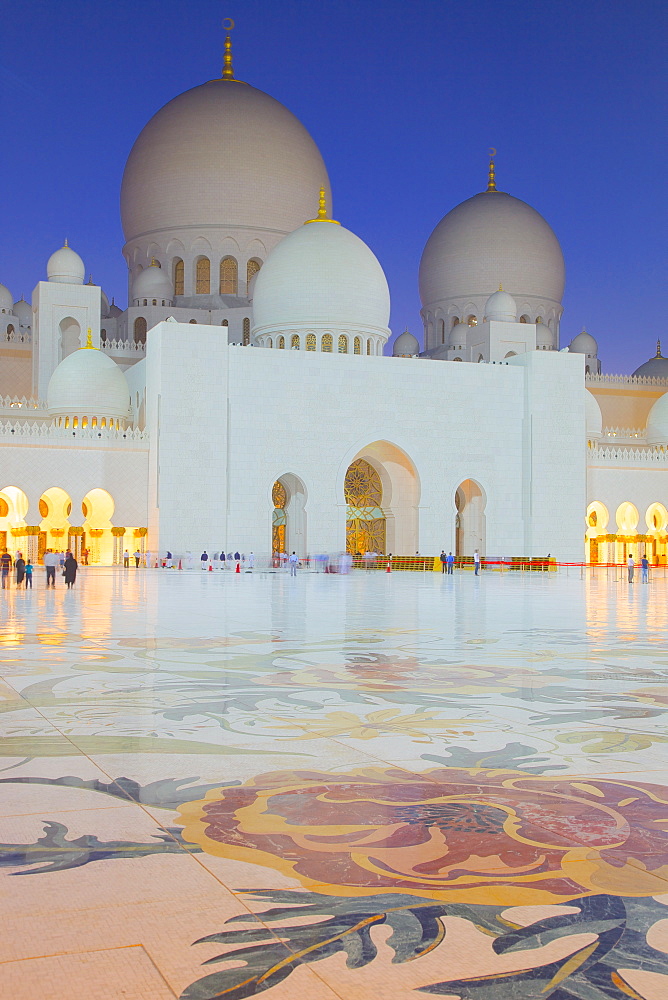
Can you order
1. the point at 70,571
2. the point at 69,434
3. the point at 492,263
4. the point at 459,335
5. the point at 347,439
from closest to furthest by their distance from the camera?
the point at 70,571
the point at 69,434
the point at 347,439
the point at 459,335
the point at 492,263

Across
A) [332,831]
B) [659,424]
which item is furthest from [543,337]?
[332,831]

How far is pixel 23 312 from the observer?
3462 cm

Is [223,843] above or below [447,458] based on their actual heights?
below

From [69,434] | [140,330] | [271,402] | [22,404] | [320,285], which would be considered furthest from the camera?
[140,330]

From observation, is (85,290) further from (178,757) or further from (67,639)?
(178,757)

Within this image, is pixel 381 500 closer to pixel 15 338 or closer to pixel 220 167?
pixel 220 167

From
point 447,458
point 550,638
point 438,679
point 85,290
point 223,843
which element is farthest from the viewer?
point 85,290

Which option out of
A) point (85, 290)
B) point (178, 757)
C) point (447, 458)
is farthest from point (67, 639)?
point (85, 290)

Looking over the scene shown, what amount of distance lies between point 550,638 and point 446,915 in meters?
5.09

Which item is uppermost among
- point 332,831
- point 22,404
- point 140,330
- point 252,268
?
point 252,268

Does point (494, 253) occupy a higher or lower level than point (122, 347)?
higher

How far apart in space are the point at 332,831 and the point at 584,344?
3826 centimetres

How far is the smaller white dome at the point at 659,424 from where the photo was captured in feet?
109

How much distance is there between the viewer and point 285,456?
25.1 metres
